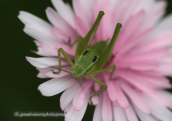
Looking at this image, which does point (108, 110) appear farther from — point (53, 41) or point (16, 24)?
point (16, 24)

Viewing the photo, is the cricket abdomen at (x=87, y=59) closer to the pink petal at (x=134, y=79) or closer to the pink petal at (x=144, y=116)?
the pink petal at (x=134, y=79)

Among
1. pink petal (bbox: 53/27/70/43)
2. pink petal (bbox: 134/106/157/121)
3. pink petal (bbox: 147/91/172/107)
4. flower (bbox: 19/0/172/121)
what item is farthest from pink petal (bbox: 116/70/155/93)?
pink petal (bbox: 53/27/70/43)

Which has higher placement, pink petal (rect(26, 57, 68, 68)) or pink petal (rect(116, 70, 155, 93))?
pink petal (rect(26, 57, 68, 68))

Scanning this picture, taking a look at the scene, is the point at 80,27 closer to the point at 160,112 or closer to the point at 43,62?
the point at 43,62

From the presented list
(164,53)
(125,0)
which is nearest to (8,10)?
(125,0)

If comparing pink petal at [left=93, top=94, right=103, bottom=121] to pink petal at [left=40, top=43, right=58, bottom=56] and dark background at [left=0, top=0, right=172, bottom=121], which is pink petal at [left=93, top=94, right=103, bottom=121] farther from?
pink petal at [left=40, top=43, right=58, bottom=56]

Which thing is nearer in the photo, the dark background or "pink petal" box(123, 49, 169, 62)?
the dark background

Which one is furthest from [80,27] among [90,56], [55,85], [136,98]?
[136,98]
